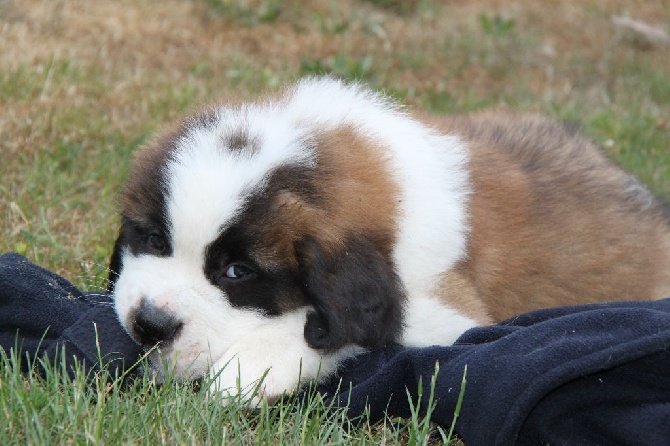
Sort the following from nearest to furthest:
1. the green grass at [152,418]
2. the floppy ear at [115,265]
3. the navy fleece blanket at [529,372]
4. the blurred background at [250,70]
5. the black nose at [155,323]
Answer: the green grass at [152,418]
the navy fleece blanket at [529,372]
the black nose at [155,323]
the floppy ear at [115,265]
the blurred background at [250,70]

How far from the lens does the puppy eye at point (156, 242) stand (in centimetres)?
330

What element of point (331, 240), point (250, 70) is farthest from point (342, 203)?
point (250, 70)

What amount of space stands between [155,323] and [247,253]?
370mm

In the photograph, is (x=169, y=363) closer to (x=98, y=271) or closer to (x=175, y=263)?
(x=175, y=263)

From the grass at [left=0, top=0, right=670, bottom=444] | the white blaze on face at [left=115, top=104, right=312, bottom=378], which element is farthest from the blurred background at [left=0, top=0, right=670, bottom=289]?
the white blaze on face at [left=115, top=104, right=312, bottom=378]

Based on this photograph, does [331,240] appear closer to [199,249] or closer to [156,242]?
[199,249]

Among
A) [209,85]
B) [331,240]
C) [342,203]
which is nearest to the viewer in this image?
[331,240]

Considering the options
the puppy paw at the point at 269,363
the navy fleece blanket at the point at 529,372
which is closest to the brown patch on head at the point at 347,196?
the puppy paw at the point at 269,363

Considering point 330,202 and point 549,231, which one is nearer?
point 330,202

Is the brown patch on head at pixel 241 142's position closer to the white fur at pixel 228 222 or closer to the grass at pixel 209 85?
the white fur at pixel 228 222

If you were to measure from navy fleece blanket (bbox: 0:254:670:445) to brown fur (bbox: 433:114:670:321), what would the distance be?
335 millimetres

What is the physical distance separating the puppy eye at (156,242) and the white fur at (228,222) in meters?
0.05

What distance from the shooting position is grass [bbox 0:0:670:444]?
2.93 m

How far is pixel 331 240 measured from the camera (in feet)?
10.5
